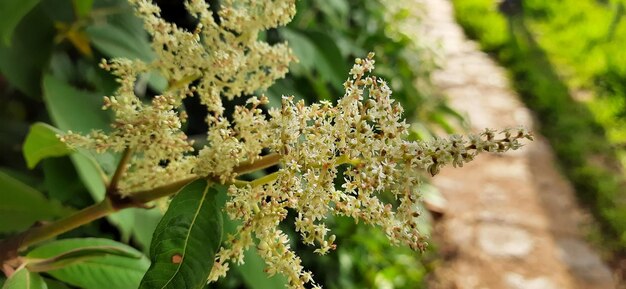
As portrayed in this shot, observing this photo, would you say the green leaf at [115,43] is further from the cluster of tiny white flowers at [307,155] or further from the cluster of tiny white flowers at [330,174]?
the cluster of tiny white flowers at [330,174]

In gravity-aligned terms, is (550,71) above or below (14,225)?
above

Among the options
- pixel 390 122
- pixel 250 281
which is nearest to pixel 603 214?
pixel 250 281

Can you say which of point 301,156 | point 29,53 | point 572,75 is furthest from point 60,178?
point 572,75

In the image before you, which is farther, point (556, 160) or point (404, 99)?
point (556, 160)

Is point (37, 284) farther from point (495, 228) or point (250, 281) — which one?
point (495, 228)

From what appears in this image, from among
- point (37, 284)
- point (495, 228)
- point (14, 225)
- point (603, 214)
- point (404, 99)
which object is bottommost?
point (37, 284)

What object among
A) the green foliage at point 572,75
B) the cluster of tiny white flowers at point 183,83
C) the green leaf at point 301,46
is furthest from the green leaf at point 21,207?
the green foliage at point 572,75
